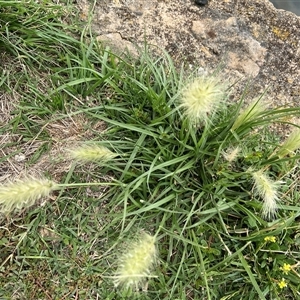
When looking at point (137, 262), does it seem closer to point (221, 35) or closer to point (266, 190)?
point (266, 190)

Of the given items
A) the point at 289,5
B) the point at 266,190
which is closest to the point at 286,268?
the point at 266,190

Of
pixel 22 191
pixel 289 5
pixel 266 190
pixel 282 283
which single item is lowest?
pixel 282 283

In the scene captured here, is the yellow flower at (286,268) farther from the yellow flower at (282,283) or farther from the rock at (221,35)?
the rock at (221,35)

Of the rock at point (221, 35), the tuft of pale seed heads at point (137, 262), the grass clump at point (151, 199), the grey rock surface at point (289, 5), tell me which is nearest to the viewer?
the tuft of pale seed heads at point (137, 262)

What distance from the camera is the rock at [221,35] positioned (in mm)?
2559

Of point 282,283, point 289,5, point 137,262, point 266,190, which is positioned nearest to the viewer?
point 137,262

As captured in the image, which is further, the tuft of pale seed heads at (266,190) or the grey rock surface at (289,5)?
the grey rock surface at (289,5)

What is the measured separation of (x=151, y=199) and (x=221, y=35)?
0.92m

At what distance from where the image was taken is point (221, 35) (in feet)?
8.52

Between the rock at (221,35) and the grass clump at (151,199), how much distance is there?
0.21 metres

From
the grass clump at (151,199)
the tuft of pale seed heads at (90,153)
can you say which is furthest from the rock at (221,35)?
the tuft of pale seed heads at (90,153)

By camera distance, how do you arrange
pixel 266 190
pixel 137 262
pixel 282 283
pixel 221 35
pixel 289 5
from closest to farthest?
1. pixel 137 262
2. pixel 266 190
3. pixel 282 283
4. pixel 221 35
5. pixel 289 5

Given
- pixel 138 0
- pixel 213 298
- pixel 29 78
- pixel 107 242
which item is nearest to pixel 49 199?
pixel 107 242

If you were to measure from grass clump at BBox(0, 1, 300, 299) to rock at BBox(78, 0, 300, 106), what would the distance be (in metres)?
0.21
